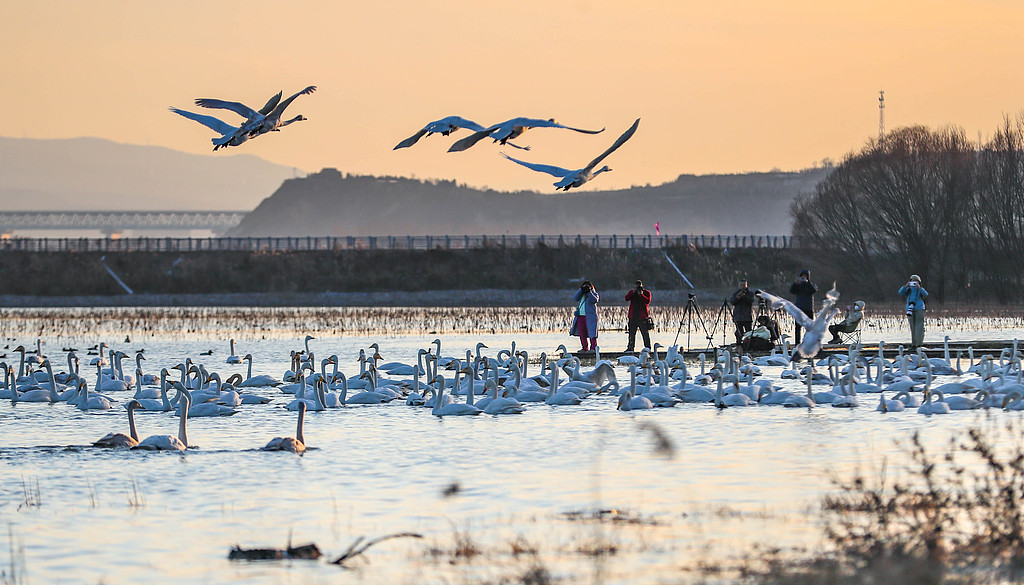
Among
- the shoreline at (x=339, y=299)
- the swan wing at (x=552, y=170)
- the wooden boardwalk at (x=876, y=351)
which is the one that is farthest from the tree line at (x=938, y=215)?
the swan wing at (x=552, y=170)

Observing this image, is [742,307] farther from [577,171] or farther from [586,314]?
[577,171]

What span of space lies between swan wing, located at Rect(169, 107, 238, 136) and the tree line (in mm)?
47535

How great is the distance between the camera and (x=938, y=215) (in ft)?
198

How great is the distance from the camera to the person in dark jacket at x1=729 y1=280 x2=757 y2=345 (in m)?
28.7

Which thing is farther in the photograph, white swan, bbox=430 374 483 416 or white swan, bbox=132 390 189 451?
white swan, bbox=430 374 483 416

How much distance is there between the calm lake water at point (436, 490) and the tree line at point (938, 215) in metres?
40.9

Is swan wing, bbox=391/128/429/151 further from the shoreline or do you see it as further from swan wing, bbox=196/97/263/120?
the shoreline

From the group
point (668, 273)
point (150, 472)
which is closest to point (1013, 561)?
point (150, 472)

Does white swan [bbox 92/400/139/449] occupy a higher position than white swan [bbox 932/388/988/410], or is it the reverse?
white swan [bbox 932/388/988/410]

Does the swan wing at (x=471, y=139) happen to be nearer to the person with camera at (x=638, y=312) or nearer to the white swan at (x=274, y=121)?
the white swan at (x=274, y=121)

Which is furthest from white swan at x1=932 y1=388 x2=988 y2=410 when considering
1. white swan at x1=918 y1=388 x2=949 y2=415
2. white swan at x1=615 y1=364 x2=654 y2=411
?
white swan at x1=615 y1=364 x2=654 y2=411

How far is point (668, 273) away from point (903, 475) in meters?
66.6

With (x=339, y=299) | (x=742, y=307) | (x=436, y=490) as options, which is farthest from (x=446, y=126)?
(x=339, y=299)

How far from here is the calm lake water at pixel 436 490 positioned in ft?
35.4
